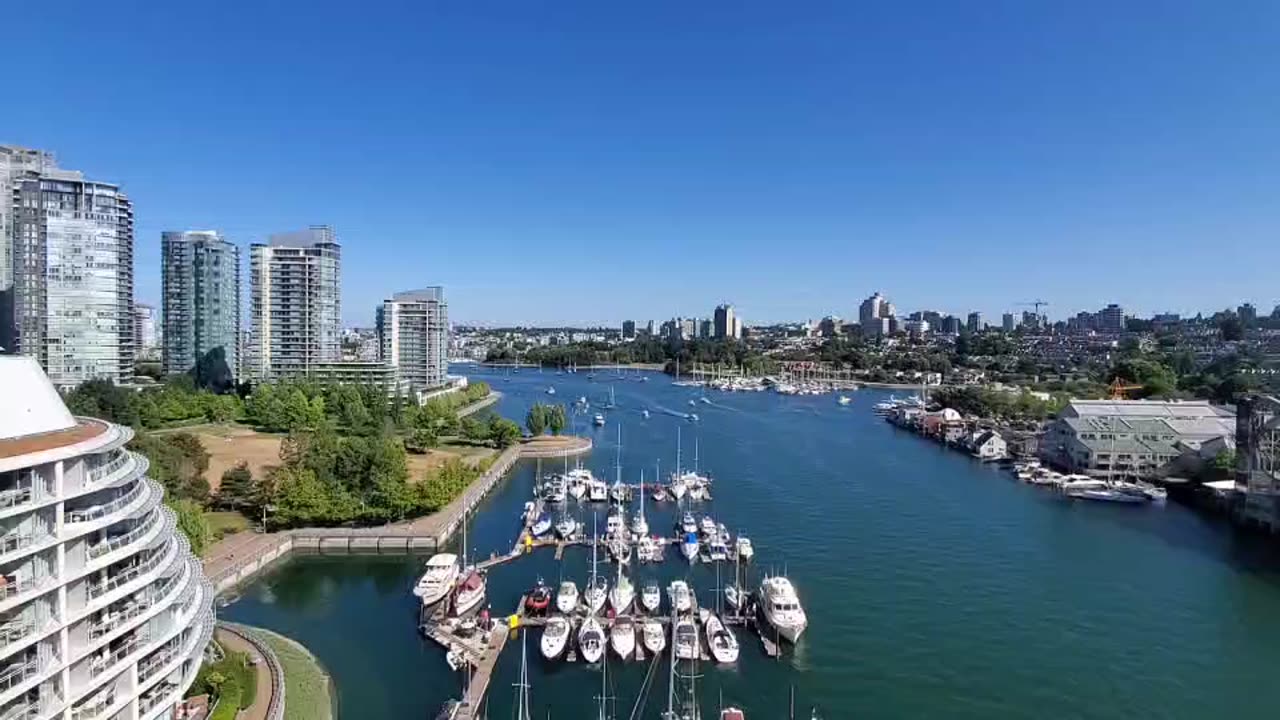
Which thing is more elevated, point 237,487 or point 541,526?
point 237,487

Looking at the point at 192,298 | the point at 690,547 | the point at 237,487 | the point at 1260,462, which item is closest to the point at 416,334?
the point at 192,298

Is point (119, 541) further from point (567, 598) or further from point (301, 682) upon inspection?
point (567, 598)

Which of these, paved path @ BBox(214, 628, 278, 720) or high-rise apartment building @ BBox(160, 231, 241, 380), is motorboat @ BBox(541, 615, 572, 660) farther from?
high-rise apartment building @ BBox(160, 231, 241, 380)

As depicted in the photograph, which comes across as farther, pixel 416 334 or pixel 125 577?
pixel 416 334

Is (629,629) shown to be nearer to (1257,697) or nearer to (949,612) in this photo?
(949,612)

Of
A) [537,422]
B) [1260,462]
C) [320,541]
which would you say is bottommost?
[320,541]

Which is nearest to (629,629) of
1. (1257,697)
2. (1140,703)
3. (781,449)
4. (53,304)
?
(1140,703)
